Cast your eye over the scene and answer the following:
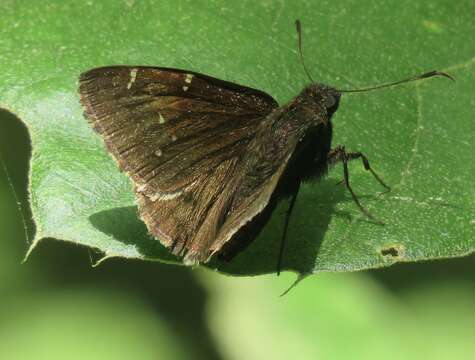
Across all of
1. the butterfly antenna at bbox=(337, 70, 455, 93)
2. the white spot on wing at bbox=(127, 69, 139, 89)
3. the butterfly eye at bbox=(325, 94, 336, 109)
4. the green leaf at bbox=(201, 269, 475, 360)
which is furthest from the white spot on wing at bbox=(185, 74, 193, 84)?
the green leaf at bbox=(201, 269, 475, 360)

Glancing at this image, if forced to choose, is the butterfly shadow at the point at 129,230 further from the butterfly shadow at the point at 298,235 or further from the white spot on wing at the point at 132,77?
the white spot on wing at the point at 132,77

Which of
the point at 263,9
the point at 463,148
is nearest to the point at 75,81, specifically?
the point at 263,9

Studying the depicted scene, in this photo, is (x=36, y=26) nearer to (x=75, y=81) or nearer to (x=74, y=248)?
(x=75, y=81)

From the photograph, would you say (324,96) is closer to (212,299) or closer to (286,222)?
(286,222)

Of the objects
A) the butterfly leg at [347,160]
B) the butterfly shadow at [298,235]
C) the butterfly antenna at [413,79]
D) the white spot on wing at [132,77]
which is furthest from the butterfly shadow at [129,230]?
the butterfly antenna at [413,79]

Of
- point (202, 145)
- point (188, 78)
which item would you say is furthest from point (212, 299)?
point (188, 78)

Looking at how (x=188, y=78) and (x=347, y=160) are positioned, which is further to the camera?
(x=347, y=160)
